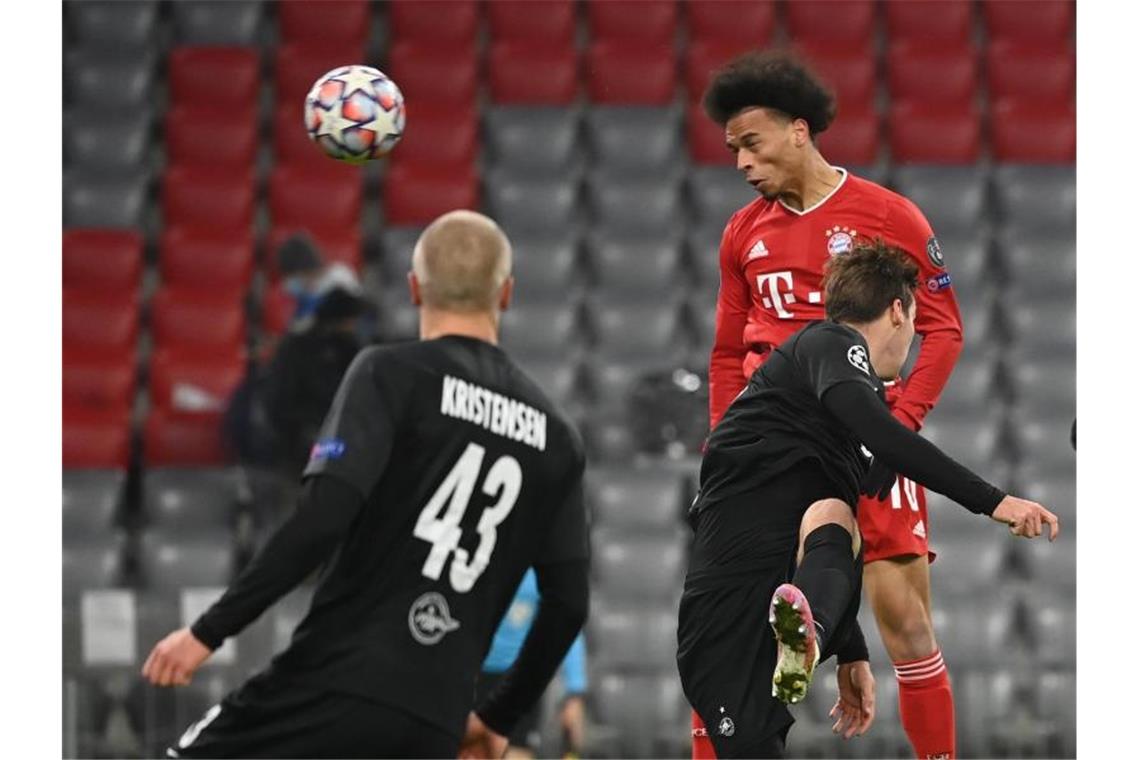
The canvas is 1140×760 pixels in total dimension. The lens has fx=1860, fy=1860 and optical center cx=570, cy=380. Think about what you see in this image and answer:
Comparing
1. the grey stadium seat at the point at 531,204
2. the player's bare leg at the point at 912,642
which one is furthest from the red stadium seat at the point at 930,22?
the player's bare leg at the point at 912,642

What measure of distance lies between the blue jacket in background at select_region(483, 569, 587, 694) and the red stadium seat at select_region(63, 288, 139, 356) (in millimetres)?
3091

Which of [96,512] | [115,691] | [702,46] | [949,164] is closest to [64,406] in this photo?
[96,512]

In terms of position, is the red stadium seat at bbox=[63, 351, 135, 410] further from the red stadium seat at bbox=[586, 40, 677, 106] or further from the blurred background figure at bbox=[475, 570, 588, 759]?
the red stadium seat at bbox=[586, 40, 677, 106]

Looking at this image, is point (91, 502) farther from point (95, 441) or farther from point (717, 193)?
point (717, 193)

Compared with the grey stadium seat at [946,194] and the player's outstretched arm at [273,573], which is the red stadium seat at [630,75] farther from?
the player's outstretched arm at [273,573]

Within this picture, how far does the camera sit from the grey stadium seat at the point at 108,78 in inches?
415

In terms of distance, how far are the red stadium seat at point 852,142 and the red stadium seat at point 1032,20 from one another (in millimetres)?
1151

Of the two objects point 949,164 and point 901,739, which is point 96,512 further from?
point 949,164

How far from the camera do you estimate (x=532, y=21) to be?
10.8 m

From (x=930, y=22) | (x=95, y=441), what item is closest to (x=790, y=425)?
(x=95, y=441)

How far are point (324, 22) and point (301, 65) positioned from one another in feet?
1.14

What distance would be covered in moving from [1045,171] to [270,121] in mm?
4391

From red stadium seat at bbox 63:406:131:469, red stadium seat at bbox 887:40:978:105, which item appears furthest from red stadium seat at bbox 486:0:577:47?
red stadium seat at bbox 63:406:131:469

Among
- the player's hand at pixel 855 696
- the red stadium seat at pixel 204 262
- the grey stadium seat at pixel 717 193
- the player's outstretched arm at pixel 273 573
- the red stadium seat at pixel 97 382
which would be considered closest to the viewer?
the player's outstretched arm at pixel 273 573
